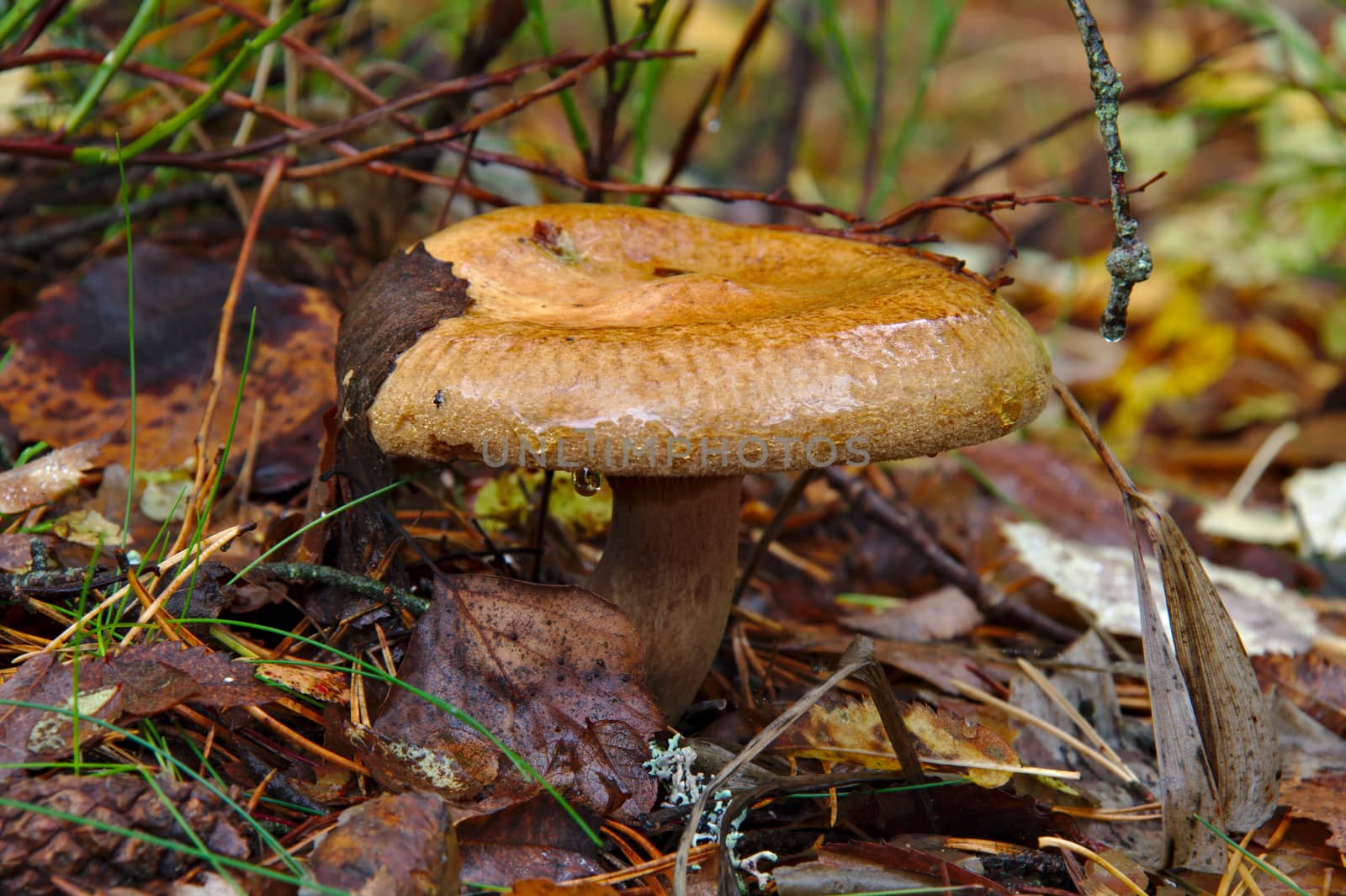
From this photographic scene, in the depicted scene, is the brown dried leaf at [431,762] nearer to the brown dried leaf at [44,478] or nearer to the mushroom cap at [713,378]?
the mushroom cap at [713,378]

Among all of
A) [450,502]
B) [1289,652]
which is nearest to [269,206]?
[450,502]

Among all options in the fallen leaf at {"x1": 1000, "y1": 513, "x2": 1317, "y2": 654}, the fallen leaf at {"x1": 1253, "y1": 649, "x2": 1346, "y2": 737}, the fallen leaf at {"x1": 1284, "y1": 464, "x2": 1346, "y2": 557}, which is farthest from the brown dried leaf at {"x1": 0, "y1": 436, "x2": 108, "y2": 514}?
the fallen leaf at {"x1": 1284, "y1": 464, "x2": 1346, "y2": 557}

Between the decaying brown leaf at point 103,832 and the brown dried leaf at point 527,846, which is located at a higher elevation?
the decaying brown leaf at point 103,832

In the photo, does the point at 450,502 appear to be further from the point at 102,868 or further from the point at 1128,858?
the point at 1128,858

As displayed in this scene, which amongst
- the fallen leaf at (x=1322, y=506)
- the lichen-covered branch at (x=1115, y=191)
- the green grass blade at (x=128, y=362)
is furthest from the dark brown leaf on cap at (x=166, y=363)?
the fallen leaf at (x=1322, y=506)

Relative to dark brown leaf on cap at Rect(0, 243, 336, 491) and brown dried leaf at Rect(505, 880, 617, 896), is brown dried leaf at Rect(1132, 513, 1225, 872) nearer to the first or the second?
brown dried leaf at Rect(505, 880, 617, 896)

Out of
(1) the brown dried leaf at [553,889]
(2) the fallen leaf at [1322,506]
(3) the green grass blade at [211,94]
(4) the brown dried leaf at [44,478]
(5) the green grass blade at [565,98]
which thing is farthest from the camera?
(2) the fallen leaf at [1322,506]

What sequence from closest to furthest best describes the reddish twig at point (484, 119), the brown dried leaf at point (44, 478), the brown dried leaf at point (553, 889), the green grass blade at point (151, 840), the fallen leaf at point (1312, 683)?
the green grass blade at point (151, 840) < the brown dried leaf at point (553, 889) < the brown dried leaf at point (44, 478) < the reddish twig at point (484, 119) < the fallen leaf at point (1312, 683)

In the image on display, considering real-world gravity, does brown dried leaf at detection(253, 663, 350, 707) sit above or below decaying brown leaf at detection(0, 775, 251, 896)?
below
